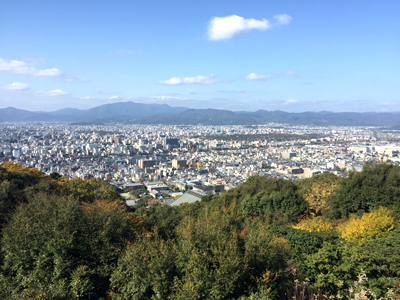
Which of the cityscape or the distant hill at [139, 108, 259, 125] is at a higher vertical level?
the distant hill at [139, 108, 259, 125]

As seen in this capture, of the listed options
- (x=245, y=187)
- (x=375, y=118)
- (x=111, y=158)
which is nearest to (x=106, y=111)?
(x=375, y=118)

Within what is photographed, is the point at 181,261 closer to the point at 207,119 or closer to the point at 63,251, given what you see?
the point at 63,251

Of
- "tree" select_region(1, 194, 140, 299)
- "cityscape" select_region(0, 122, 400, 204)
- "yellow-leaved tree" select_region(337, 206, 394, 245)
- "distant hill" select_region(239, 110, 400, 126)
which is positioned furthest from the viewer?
"distant hill" select_region(239, 110, 400, 126)

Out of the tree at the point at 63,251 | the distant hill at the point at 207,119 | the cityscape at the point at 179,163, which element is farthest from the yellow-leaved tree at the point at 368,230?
the distant hill at the point at 207,119

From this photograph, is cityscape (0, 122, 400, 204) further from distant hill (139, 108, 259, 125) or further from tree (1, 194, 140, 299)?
distant hill (139, 108, 259, 125)

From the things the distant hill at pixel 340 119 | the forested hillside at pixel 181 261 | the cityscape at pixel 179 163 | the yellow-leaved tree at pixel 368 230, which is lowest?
the cityscape at pixel 179 163

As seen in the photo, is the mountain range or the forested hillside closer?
the forested hillside

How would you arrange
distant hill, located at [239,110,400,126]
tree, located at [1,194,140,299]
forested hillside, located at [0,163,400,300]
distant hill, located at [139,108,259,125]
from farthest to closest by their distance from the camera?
1. distant hill, located at [139,108,259,125]
2. distant hill, located at [239,110,400,126]
3. tree, located at [1,194,140,299]
4. forested hillside, located at [0,163,400,300]

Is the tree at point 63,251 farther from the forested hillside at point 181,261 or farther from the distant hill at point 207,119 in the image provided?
the distant hill at point 207,119

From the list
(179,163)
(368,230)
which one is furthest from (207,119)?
(368,230)

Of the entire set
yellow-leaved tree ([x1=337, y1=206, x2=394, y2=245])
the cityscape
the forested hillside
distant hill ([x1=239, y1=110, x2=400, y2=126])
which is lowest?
the cityscape

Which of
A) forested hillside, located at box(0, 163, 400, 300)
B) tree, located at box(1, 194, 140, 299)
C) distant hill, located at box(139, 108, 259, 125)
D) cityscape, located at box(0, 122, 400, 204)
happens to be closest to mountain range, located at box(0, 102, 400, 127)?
distant hill, located at box(139, 108, 259, 125)

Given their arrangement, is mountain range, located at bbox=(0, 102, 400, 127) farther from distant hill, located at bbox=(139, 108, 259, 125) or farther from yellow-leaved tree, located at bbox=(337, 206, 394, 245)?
yellow-leaved tree, located at bbox=(337, 206, 394, 245)
